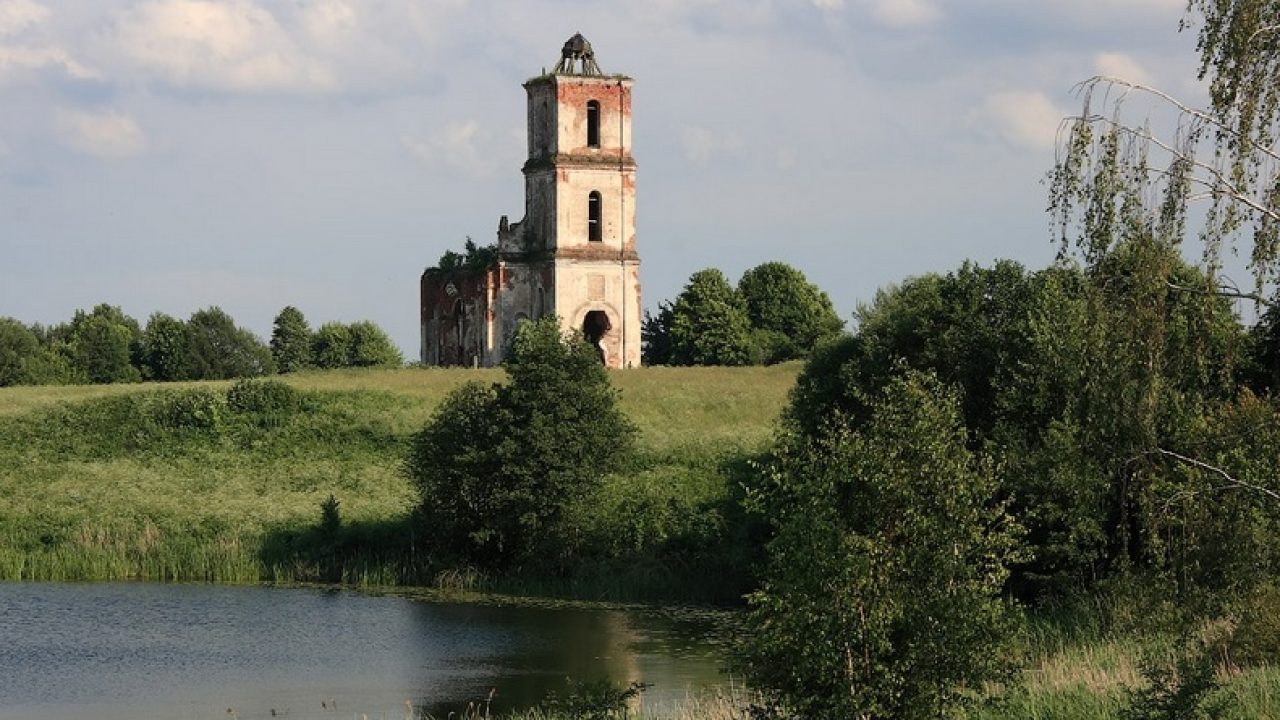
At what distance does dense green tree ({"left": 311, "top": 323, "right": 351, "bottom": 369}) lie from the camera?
3891 inches

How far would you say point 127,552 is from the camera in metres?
41.4

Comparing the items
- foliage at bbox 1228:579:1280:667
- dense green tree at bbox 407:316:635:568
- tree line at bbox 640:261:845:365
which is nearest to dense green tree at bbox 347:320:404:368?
tree line at bbox 640:261:845:365

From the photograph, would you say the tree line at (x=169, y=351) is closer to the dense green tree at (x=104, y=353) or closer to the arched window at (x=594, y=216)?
the dense green tree at (x=104, y=353)

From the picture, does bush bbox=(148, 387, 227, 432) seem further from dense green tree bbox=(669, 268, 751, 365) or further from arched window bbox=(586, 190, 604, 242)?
dense green tree bbox=(669, 268, 751, 365)

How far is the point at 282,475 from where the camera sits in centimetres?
4966

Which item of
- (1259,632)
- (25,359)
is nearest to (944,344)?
(1259,632)

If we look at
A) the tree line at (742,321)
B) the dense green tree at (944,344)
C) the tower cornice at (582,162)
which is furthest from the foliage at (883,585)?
the tree line at (742,321)

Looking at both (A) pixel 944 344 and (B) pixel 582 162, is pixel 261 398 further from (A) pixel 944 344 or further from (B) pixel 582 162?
(A) pixel 944 344

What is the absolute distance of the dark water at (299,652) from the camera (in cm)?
2647

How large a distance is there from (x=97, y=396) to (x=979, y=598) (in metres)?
46.0

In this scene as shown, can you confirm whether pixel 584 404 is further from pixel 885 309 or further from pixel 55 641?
pixel 55 641

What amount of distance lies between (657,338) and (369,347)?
1640cm

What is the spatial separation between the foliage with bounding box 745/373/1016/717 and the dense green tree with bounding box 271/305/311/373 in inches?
3346

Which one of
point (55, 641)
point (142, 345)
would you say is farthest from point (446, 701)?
point (142, 345)
